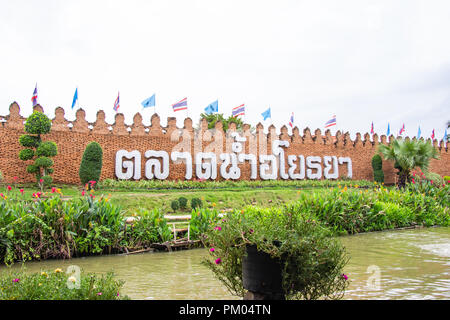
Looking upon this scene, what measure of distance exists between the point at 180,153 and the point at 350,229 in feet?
39.8

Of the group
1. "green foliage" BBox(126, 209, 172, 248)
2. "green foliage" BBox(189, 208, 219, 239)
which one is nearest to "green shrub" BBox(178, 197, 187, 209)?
"green foliage" BBox(189, 208, 219, 239)

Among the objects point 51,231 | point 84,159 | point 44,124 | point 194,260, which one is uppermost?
point 44,124

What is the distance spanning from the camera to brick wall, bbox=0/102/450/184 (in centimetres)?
1916

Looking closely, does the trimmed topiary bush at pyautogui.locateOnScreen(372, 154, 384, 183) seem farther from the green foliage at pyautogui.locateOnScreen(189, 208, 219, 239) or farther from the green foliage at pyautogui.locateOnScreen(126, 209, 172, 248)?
the green foliage at pyautogui.locateOnScreen(126, 209, 172, 248)

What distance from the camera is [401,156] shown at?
25.3 meters

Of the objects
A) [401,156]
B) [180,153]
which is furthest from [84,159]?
[401,156]

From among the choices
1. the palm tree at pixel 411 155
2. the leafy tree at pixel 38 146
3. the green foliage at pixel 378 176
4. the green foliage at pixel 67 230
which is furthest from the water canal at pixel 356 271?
the green foliage at pixel 378 176

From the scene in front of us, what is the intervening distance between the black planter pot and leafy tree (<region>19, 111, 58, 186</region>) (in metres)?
15.9

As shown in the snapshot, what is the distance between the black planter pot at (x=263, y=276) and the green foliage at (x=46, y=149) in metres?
16.3

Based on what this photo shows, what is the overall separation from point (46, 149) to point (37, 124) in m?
1.15

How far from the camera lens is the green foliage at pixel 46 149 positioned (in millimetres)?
18062

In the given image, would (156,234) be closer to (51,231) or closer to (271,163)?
(51,231)

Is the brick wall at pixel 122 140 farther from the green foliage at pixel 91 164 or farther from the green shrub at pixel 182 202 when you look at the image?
the green shrub at pixel 182 202

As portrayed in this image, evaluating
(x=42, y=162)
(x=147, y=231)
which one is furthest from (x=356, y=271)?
(x=42, y=162)
